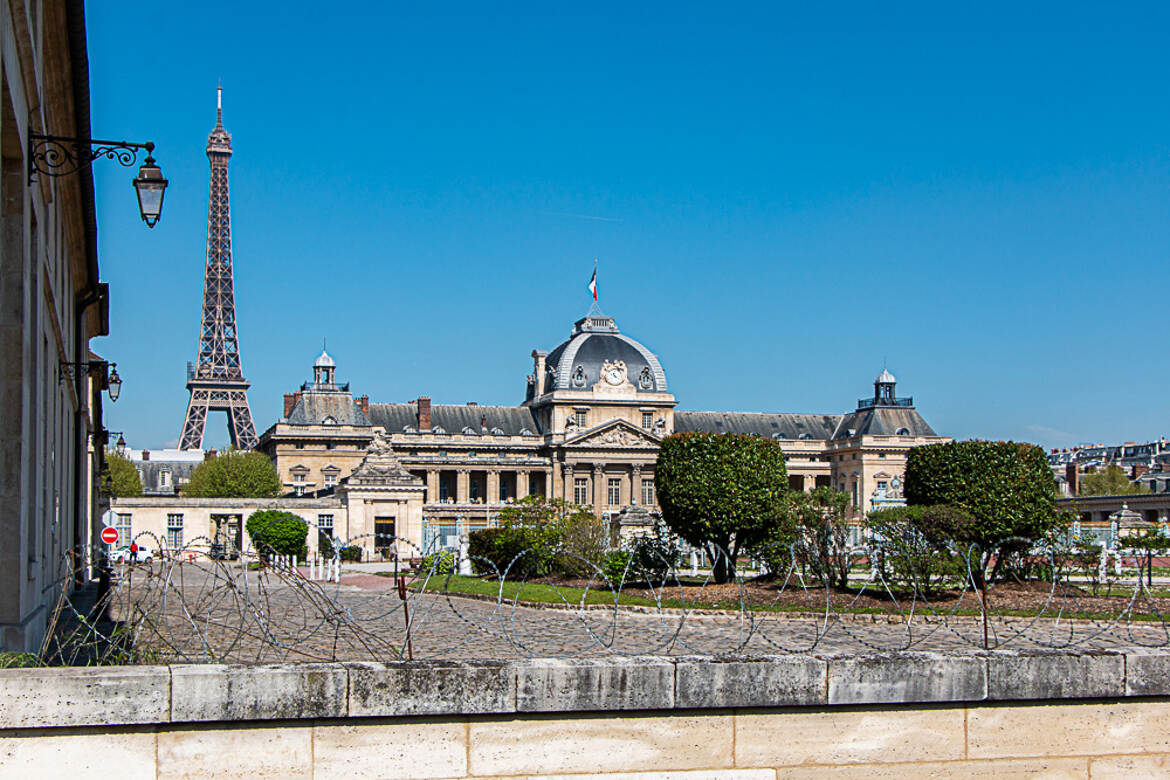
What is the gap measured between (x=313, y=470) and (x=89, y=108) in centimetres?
7565

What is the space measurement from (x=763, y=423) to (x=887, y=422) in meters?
9.79

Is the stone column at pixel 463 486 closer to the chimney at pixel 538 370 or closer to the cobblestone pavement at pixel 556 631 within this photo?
the chimney at pixel 538 370

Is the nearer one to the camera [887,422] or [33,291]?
[33,291]

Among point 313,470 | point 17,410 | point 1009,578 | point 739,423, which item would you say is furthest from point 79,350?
point 739,423

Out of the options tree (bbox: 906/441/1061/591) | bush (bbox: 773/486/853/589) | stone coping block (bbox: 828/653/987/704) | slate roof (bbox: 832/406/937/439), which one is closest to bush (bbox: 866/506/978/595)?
bush (bbox: 773/486/853/589)

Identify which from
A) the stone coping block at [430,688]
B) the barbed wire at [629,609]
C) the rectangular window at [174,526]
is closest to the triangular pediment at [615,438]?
the rectangular window at [174,526]

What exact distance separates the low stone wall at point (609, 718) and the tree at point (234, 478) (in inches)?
2747

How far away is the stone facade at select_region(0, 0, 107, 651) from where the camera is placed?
346 inches

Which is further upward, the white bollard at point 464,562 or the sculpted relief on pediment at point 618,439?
the sculpted relief on pediment at point 618,439

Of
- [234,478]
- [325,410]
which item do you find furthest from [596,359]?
[234,478]

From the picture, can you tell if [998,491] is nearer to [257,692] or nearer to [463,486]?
[257,692]

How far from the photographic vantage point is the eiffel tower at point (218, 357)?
115 metres

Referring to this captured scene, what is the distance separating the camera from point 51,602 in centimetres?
1400

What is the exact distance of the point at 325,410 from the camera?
8912cm
